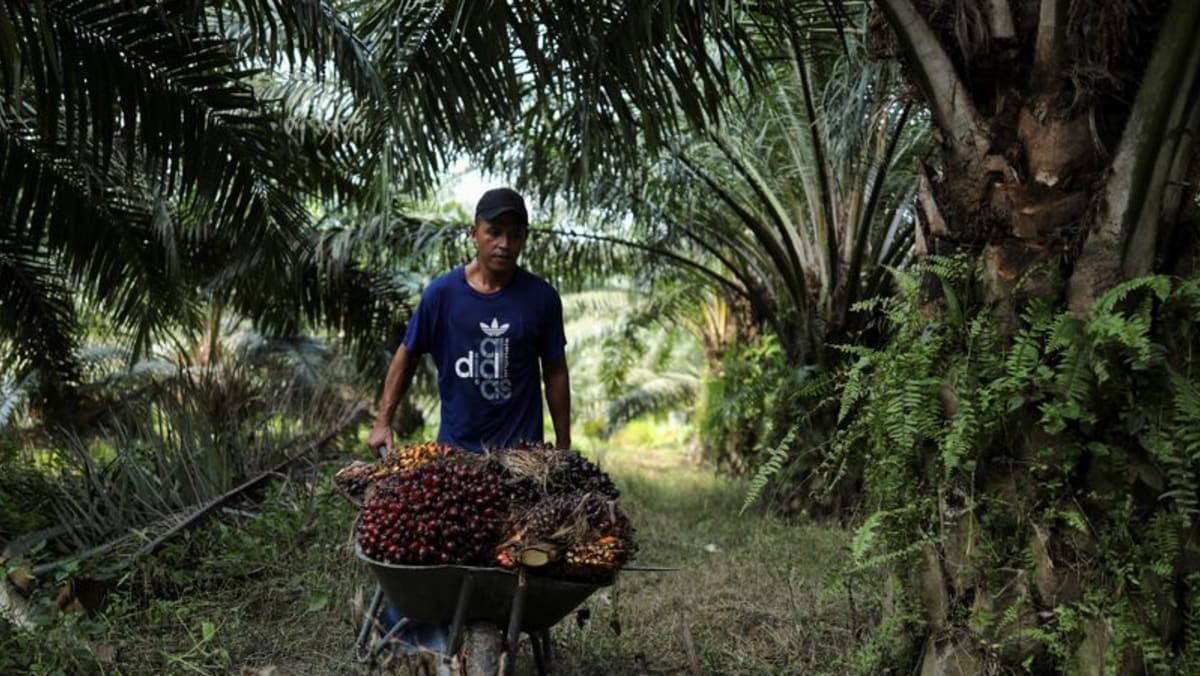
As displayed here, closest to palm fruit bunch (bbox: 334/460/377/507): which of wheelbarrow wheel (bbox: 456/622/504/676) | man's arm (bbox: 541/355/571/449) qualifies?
wheelbarrow wheel (bbox: 456/622/504/676)

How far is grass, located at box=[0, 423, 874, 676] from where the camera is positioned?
4898mm

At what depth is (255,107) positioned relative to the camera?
610cm

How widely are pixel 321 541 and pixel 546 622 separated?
310cm

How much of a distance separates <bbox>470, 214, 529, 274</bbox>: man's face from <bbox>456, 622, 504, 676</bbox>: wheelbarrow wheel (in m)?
1.47

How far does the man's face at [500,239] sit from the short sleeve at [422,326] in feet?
0.96

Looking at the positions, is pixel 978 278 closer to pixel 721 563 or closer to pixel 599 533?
pixel 599 533

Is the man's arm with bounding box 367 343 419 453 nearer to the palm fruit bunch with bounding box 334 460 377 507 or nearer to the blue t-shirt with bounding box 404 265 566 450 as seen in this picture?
the blue t-shirt with bounding box 404 265 566 450

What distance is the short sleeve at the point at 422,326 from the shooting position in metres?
4.73

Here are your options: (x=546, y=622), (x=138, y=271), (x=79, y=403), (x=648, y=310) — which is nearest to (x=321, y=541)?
(x=138, y=271)

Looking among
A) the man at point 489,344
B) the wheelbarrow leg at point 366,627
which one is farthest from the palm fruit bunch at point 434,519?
the man at point 489,344

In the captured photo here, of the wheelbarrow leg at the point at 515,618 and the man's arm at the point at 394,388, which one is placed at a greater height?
the man's arm at the point at 394,388

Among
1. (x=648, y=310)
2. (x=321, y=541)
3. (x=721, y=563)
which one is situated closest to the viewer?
(x=321, y=541)

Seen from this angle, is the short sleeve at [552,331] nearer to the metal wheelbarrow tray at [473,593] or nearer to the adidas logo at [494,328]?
the adidas logo at [494,328]

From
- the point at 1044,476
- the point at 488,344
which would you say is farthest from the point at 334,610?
the point at 1044,476
